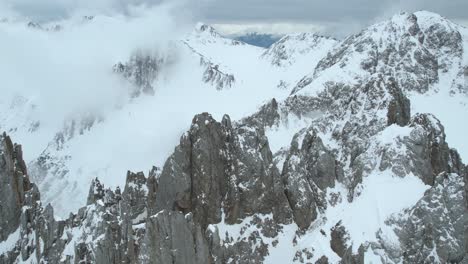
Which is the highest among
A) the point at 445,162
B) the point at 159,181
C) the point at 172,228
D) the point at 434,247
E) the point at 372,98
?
the point at 372,98

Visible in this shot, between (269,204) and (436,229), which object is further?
(269,204)

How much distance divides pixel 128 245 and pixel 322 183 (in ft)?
182

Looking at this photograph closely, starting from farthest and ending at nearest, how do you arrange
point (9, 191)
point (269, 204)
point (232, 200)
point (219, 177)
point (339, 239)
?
point (269, 204) < point (219, 177) < point (232, 200) < point (9, 191) < point (339, 239)

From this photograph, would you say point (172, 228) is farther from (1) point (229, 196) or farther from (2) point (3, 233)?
(2) point (3, 233)

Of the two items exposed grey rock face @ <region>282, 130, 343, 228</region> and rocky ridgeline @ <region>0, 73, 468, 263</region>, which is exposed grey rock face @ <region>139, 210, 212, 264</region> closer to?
rocky ridgeline @ <region>0, 73, 468, 263</region>

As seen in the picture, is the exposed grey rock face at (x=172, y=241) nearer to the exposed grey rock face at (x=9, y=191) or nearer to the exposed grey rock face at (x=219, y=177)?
the exposed grey rock face at (x=219, y=177)

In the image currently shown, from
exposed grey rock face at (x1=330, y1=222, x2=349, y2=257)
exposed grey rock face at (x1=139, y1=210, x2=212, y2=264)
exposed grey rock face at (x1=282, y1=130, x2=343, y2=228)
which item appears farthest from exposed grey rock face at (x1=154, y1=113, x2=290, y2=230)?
exposed grey rock face at (x1=139, y1=210, x2=212, y2=264)

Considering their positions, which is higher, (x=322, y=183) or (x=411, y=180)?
(x=322, y=183)

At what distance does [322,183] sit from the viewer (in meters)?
138

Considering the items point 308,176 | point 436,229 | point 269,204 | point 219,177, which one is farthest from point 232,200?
point 436,229

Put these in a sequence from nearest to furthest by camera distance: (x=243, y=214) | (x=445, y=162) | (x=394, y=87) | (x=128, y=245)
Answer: (x=128, y=245), (x=445, y=162), (x=243, y=214), (x=394, y=87)

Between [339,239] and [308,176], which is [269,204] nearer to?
[308,176]

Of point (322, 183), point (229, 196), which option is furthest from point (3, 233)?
point (322, 183)

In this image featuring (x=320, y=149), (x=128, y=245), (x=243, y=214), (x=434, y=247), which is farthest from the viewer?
(x=320, y=149)
